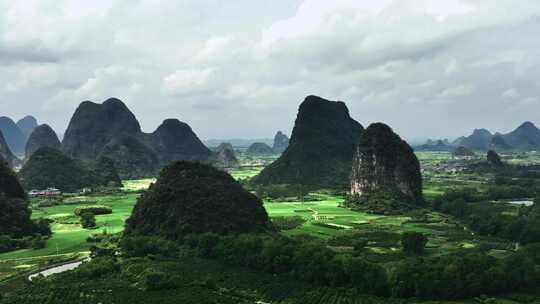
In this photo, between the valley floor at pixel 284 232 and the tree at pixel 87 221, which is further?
the tree at pixel 87 221

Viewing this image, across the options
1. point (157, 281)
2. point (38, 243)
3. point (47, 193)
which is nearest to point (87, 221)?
point (38, 243)

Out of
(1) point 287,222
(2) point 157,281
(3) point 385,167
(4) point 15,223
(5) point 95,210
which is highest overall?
(3) point 385,167

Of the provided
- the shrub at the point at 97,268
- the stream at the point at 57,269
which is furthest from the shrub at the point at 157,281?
the stream at the point at 57,269

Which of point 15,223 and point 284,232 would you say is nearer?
point 15,223

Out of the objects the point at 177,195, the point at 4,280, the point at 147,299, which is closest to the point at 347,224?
the point at 177,195

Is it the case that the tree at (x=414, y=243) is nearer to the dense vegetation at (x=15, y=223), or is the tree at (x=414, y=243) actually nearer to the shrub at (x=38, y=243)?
the shrub at (x=38, y=243)

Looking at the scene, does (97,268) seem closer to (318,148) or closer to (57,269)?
(57,269)
